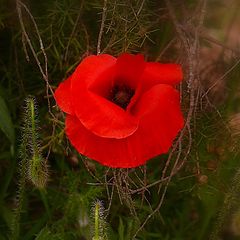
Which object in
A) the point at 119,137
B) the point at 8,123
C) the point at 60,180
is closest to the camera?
the point at 119,137

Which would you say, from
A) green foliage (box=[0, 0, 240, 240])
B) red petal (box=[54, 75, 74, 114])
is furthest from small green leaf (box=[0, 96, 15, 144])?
red petal (box=[54, 75, 74, 114])

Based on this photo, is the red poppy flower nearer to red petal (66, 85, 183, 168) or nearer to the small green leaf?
red petal (66, 85, 183, 168)

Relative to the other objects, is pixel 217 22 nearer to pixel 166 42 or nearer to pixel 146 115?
pixel 166 42

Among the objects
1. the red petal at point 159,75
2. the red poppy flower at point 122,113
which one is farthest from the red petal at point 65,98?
the red petal at point 159,75

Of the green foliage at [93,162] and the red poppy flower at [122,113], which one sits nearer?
the red poppy flower at [122,113]

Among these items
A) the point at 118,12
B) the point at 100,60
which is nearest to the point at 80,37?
the point at 118,12

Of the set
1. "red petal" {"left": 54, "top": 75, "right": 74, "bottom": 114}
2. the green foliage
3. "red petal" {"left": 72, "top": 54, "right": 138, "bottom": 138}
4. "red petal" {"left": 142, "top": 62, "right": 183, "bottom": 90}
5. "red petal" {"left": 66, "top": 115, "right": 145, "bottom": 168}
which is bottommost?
the green foliage

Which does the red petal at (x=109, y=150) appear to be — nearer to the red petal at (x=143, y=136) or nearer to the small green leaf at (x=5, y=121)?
the red petal at (x=143, y=136)
